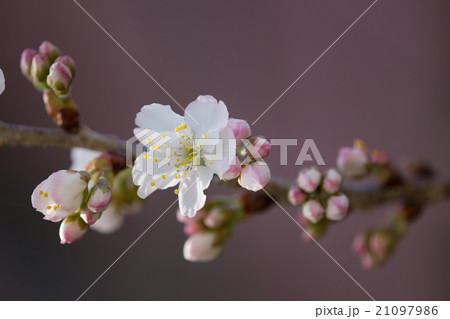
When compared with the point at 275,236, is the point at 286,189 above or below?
above

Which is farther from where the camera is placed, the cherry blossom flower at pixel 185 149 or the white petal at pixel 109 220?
the white petal at pixel 109 220

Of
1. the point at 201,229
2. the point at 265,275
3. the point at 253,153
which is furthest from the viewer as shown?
the point at 265,275

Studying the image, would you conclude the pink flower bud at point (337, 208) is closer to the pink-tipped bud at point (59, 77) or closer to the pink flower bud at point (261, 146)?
the pink flower bud at point (261, 146)

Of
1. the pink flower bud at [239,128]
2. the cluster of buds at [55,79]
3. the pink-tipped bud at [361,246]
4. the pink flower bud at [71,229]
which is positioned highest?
the cluster of buds at [55,79]

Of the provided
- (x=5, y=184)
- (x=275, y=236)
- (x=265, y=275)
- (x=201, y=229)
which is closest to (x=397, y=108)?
(x=275, y=236)


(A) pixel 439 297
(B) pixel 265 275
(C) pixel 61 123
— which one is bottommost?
(A) pixel 439 297

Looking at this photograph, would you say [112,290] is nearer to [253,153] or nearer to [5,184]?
[5,184]

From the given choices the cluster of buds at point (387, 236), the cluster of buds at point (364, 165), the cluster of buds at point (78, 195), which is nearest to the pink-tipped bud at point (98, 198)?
the cluster of buds at point (78, 195)

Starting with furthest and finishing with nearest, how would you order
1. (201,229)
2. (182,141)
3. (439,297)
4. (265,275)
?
(265,275) → (439,297) → (201,229) → (182,141)
